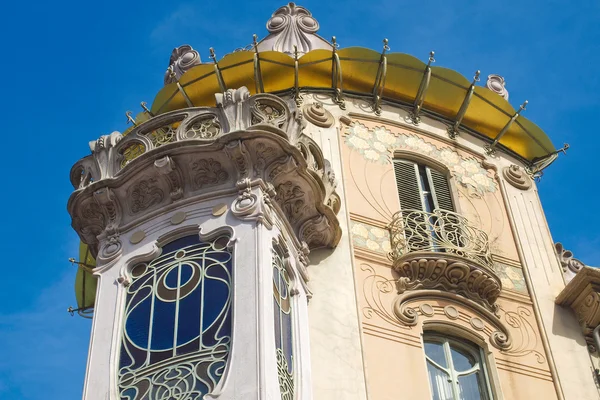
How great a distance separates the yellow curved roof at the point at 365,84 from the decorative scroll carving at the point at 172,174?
4484 millimetres

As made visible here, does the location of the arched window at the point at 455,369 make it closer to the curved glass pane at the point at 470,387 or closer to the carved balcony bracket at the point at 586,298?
the curved glass pane at the point at 470,387

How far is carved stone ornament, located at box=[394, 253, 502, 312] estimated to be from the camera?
17.9 m

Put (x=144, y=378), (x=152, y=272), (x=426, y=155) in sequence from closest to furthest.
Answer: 1. (x=144, y=378)
2. (x=152, y=272)
3. (x=426, y=155)

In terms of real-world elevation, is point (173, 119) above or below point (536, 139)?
below

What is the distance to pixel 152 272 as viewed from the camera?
15.9 metres

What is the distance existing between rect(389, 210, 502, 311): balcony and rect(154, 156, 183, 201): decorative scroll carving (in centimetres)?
343

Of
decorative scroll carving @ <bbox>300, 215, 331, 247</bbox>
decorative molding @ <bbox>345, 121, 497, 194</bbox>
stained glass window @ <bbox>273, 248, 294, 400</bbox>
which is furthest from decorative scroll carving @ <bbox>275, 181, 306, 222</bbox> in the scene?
decorative molding @ <bbox>345, 121, 497, 194</bbox>

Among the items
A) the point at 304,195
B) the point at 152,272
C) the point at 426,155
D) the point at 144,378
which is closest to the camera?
the point at 144,378

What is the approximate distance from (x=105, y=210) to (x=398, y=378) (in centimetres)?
444

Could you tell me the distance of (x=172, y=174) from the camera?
16.6 metres

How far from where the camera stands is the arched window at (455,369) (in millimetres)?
16786

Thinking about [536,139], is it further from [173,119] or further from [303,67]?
[173,119]

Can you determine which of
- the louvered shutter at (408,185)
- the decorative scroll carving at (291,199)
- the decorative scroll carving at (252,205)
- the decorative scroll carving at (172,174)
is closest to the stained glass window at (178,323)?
the decorative scroll carving at (252,205)

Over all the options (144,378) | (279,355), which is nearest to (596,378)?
(279,355)
